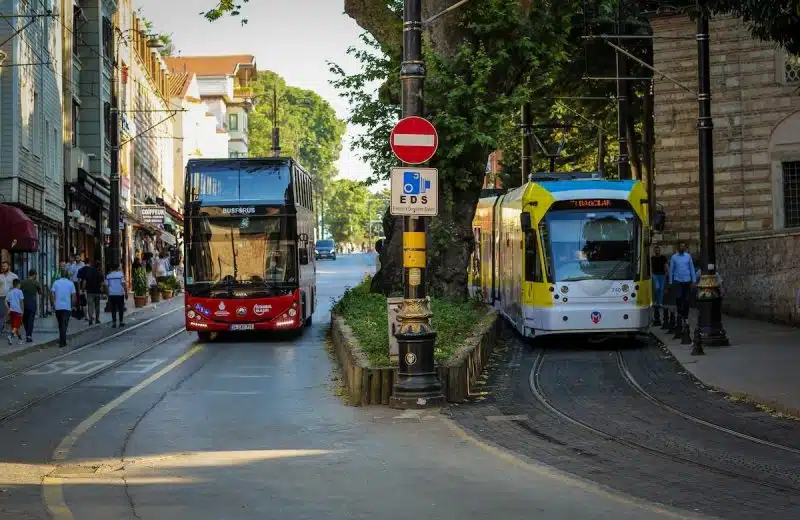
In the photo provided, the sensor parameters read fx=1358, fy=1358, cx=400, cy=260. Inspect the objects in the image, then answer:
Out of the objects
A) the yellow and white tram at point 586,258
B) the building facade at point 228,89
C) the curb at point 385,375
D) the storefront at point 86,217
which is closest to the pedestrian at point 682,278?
the yellow and white tram at point 586,258

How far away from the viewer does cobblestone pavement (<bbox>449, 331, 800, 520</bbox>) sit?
1013cm

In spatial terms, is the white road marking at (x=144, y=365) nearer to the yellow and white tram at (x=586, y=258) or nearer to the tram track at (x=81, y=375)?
the tram track at (x=81, y=375)

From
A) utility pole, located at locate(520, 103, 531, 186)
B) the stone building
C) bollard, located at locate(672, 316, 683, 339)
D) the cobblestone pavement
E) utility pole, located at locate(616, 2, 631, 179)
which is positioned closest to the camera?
the cobblestone pavement

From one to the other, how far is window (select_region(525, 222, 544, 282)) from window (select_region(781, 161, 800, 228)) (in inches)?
533

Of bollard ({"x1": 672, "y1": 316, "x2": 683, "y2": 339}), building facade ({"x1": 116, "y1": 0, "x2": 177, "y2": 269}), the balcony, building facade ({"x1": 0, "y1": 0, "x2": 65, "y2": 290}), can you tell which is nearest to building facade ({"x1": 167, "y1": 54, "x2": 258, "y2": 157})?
the balcony

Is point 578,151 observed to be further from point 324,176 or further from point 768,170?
point 324,176

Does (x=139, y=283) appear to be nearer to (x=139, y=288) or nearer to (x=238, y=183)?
(x=139, y=288)

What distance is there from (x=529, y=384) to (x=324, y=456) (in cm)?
722

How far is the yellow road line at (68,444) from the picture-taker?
31.4ft

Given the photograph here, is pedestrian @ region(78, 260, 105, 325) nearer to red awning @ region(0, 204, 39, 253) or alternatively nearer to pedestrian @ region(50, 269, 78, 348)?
red awning @ region(0, 204, 39, 253)

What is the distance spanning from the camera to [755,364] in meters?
20.5

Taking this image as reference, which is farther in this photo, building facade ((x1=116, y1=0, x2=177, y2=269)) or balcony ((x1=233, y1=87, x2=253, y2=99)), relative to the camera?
balcony ((x1=233, y1=87, x2=253, y2=99))

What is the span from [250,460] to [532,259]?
14.1 meters

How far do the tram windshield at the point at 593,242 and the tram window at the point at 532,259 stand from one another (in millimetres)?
285
